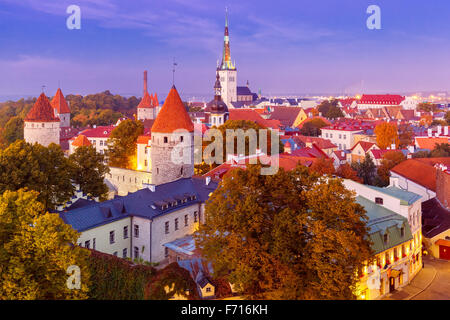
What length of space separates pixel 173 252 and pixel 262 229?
8198 millimetres

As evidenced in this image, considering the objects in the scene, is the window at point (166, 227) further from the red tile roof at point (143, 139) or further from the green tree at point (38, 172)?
the red tile roof at point (143, 139)

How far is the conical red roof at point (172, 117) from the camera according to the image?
3228cm

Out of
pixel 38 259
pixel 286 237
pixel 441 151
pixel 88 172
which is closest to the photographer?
pixel 38 259

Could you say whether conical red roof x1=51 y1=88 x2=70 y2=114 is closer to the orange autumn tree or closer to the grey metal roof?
the orange autumn tree

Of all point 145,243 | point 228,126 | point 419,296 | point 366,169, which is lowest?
point 419,296

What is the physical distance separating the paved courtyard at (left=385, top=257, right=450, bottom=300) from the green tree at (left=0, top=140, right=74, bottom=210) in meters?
19.1

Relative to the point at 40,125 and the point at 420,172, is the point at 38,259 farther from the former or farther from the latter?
the point at 40,125

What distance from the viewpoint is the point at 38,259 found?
13.2m

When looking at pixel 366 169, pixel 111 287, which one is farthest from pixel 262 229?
pixel 366 169

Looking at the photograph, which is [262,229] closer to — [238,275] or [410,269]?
[238,275]

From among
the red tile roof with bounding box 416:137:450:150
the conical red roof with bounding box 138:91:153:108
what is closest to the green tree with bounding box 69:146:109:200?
the red tile roof with bounding box 416:137:450:150

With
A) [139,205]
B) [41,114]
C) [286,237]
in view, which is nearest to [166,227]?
[139,205]

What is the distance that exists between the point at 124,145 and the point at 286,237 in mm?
34903
